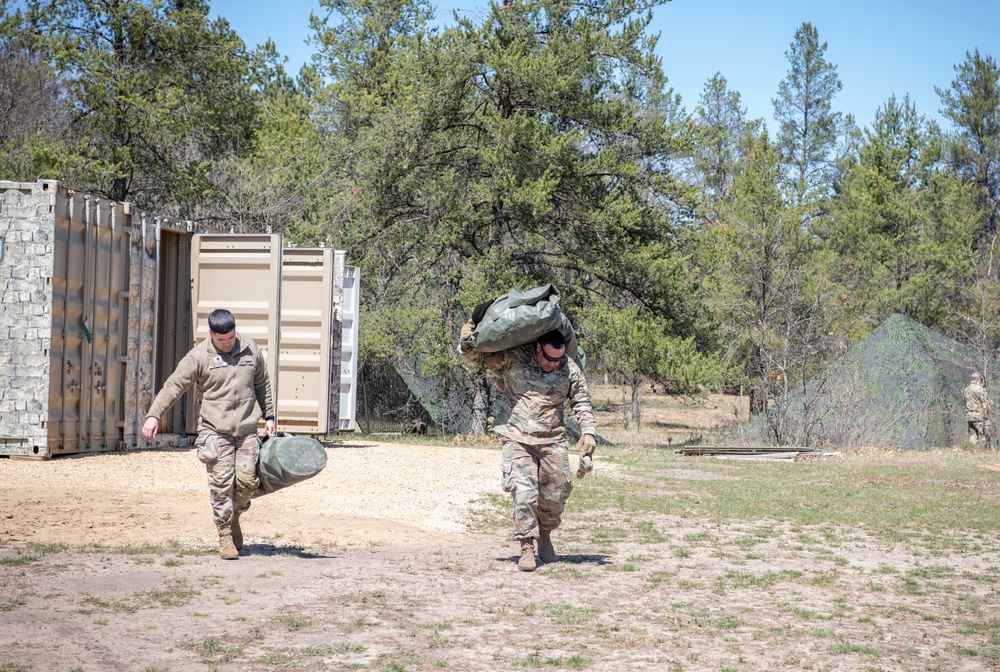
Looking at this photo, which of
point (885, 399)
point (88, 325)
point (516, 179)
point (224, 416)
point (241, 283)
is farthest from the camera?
point (885, 399)

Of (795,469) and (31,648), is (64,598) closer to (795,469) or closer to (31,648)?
(31,648)

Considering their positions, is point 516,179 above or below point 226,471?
above

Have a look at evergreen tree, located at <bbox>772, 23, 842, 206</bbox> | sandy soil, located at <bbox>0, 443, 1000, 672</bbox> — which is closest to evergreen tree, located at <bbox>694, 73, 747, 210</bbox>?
evergreen tree, located at <bbox>772, 23, 842, 206</bbox>

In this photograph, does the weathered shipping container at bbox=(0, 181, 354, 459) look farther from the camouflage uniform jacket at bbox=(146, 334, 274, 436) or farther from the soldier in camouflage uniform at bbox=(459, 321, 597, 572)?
the soldier in camouflage uniform at bbox=(459, 321, 597, 572)

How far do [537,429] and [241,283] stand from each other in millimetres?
9006

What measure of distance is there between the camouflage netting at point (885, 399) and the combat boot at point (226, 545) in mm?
16730

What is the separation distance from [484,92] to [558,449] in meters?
15.6

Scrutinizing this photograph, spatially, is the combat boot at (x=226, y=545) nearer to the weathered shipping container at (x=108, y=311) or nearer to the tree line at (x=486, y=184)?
the weathered shipping container at (x=108, y=311)

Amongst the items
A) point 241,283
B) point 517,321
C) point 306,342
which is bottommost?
point 517,321

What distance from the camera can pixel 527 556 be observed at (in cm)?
852

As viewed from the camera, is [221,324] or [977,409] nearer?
[221,324]

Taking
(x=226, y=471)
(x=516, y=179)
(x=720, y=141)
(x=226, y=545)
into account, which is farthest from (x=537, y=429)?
(x=720, y=141)

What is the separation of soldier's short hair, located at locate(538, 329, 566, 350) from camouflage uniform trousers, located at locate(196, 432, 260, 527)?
2344 mm

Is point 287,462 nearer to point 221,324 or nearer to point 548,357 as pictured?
point 221,324
